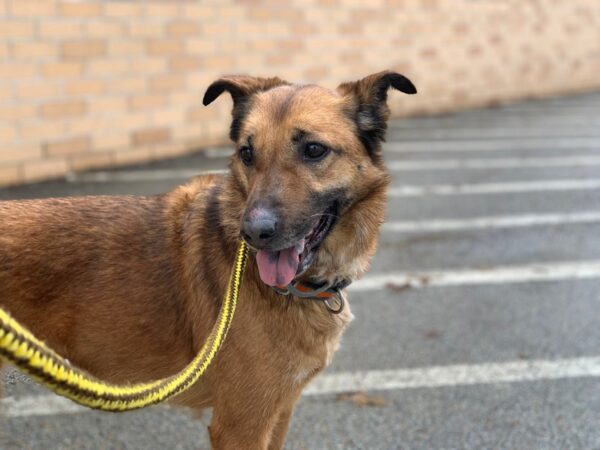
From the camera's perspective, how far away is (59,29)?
7.18 meters

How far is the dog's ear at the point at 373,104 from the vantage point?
262cm

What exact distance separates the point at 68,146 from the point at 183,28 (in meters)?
2.17

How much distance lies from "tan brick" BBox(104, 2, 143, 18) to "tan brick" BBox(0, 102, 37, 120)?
1.44m

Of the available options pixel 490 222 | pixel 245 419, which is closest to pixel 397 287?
pixel 490 222

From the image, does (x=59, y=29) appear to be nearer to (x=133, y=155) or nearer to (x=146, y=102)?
(x=146, y=102)

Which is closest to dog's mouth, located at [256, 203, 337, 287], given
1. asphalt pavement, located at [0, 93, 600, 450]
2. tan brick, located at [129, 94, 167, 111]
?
asphalt pavement, located at [0, 93, 600, 450]

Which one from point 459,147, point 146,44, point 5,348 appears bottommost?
point 459,147

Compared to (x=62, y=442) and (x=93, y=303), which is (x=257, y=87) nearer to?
(x=93, y=303)

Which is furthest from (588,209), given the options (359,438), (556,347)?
(359,438)

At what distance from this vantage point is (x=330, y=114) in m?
2.56

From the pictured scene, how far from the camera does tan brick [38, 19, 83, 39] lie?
7023 mm

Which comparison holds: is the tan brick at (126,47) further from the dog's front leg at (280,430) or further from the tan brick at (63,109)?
the dog's front leg at (280,430)

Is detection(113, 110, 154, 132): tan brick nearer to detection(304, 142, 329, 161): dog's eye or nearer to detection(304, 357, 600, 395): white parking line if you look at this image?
detection(304, 357, 600, 395): white parking line

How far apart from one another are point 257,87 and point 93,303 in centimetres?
108
